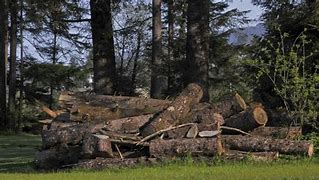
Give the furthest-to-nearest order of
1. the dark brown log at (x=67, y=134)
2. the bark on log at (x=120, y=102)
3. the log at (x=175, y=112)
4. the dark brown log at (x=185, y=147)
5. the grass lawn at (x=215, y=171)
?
the bark on log at (x=120, y=102) < the dark brown log at (x=67, y=134) < the log at (x=175, y=112) < the dark brown log at (x=185, y=147) < the grass lawn at (x=215, y=171)

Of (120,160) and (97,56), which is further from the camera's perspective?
(97,56)

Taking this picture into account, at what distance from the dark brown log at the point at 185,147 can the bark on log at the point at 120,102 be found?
1.75 m

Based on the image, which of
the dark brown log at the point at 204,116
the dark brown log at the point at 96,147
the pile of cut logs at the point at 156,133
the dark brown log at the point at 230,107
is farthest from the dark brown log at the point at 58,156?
the dark brown log at the point at 230,107

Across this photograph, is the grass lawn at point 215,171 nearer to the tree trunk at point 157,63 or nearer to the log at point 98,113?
the log at point 98,113

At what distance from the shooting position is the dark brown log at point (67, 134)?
13.4 m

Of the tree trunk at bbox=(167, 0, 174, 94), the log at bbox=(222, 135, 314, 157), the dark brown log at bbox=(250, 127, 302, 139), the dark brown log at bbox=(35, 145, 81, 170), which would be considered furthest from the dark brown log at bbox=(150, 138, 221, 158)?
the tree trunk at bbox=(167, 0, 174, 94)

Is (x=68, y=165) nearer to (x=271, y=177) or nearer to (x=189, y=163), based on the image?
(x=189, y=163)

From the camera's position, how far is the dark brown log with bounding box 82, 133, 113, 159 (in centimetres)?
1228

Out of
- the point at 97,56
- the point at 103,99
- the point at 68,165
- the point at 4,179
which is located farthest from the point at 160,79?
the point at 4,179

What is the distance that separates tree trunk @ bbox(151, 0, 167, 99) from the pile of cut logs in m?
13.6

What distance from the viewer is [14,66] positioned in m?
41.5

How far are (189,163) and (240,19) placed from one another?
2433 centimetres

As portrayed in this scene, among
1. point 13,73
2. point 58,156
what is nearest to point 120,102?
point 58,156

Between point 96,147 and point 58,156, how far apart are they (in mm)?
1372
